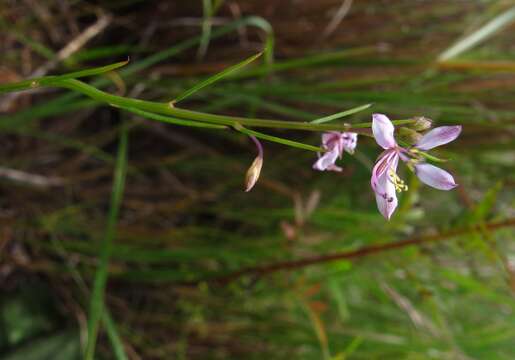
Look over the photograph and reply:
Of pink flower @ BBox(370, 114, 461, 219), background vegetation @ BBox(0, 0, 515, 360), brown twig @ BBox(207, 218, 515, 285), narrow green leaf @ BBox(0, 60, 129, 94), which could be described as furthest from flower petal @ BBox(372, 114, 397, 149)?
background vegetation @ BBox(0, 0, 515, 360)

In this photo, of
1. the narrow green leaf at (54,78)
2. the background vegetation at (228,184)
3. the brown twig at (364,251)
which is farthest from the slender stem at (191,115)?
the background vegetation at (228,184)

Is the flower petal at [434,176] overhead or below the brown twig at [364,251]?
below

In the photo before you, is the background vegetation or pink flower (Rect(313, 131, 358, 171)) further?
the background vegetation

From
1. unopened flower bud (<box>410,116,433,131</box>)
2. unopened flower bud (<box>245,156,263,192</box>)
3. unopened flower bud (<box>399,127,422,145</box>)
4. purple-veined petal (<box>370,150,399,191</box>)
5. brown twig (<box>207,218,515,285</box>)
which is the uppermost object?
brown twig (<box>207,218,515,285</box>)

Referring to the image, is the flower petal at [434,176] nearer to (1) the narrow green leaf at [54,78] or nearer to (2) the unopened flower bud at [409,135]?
(2) the unopened flower bud at [409,135]

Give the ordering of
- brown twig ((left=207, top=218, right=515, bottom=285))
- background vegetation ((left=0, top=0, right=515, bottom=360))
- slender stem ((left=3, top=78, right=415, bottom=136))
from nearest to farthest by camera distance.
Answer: slender stem ((left=3, top=78, right=415, bottom=136)) → brown twig ((left=207, top=218, right=515, bottom=285)) → background vegetation ((left=0, top=0, right=515, bottom=360))

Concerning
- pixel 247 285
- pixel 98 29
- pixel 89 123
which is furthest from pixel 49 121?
pixel 247 285

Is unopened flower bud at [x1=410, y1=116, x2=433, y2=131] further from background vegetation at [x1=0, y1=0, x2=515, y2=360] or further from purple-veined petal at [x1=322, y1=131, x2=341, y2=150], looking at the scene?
background vegetation at [x1=0, y1=0, x2=515, y2=360]

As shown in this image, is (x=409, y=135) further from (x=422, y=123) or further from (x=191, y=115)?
(x=191, y=115)
